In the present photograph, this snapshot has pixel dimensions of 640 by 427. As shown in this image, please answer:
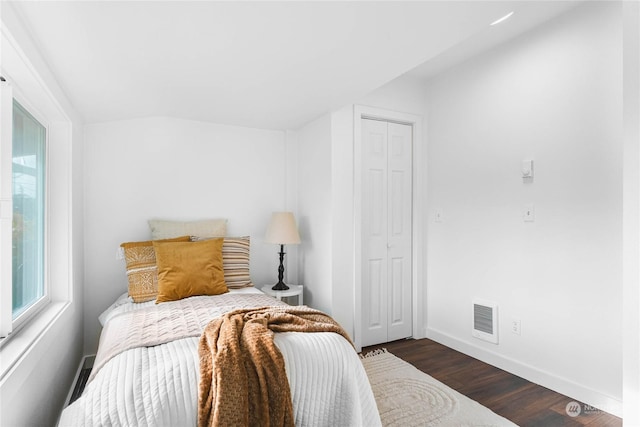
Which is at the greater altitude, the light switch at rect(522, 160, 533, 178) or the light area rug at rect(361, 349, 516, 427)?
the light switch at rect(522, 160, 533, 178)

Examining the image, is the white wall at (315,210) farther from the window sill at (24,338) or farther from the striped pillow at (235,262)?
the window sill at (24,338)

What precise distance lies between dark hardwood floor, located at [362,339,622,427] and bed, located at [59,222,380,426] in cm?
107

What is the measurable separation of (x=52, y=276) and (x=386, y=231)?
263 centimetres

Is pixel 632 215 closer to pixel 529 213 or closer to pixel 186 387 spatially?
pixel 529 213

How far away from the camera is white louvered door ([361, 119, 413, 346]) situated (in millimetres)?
3336

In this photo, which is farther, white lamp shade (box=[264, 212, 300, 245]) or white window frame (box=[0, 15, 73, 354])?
white lamp shade (box=[264, 212, 300, 245])

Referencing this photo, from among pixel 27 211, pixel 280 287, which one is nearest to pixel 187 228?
pixel 280 287

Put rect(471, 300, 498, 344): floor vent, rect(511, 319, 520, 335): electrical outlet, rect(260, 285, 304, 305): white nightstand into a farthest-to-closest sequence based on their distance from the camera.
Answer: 1. rect(260, 285, 304, 305): white nightstand
2. rect(471, 300, 498, 344): floor vent
3. rect(511, 319, 520, 335): electrical outlet

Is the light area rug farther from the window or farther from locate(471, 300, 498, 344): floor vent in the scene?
the window

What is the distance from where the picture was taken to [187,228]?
123 inches

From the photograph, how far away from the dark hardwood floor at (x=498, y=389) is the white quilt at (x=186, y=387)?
1085mm

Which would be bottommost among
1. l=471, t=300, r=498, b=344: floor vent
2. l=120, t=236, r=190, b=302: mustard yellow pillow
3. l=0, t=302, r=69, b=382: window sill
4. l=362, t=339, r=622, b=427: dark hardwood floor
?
l=362, t=339, r=622, b=427: dark hardwood floor

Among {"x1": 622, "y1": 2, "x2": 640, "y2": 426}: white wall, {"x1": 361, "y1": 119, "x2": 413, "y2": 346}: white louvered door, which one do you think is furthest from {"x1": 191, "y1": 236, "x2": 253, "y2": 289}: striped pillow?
{"x1": 622, "y1": 2, "x2": 640, "y2": 426}: white wall

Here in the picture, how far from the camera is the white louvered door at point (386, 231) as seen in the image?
10.9 feet
